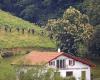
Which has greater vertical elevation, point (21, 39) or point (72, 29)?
point (72, 29)

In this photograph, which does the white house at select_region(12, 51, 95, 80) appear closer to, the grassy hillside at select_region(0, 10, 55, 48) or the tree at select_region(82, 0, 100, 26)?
the grassy hillside at select_region(0, 10, 55, 48)

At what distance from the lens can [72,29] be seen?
269 feet

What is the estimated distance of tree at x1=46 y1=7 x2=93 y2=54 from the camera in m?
81.5

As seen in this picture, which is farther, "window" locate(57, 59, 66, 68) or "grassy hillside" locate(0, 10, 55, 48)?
"grassy hillside" locate(0, 10, 55, 48)

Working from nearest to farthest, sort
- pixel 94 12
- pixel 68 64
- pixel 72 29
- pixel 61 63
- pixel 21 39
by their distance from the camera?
pixel 61 63 → pixel 68 64 → pixel 72 29 → pixel 21 39 → pixel 94 12

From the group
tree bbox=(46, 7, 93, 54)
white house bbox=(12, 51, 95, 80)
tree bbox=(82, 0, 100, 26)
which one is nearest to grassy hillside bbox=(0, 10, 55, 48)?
tree bbox=(46, 7, 93, 54)

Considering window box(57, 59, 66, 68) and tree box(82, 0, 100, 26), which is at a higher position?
tree box(82, 0, 100, 26)

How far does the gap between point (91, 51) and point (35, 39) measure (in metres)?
10.4

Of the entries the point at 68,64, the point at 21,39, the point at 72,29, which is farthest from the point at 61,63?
the point at 21,39

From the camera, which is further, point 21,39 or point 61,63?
point 21,39

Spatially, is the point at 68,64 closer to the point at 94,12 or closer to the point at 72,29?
the point at 72,29

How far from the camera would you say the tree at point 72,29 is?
81500 millimetres

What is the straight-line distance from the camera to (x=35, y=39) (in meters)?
87.6

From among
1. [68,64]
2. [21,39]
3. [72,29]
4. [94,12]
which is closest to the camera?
[68,64]
